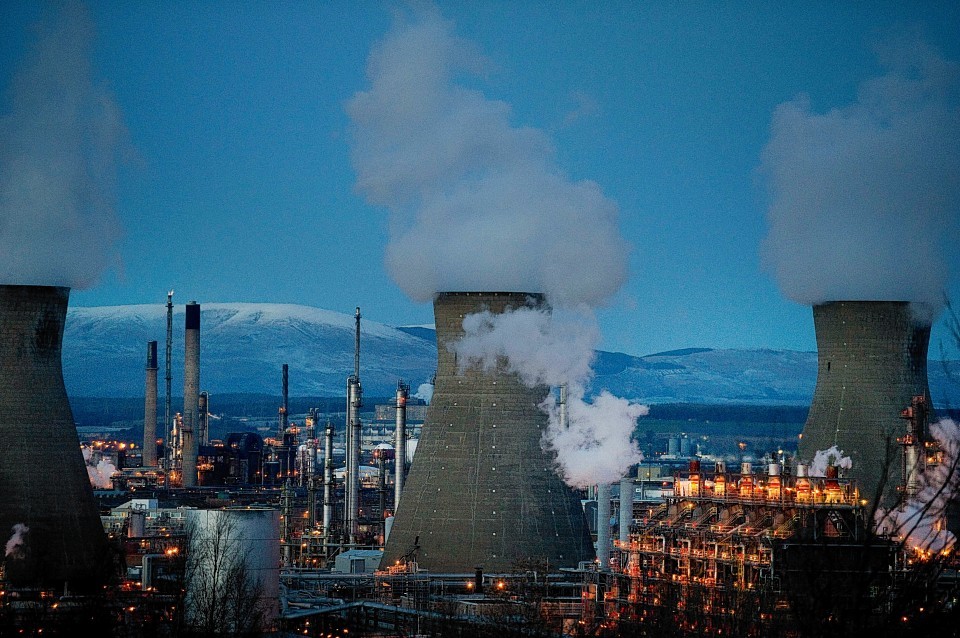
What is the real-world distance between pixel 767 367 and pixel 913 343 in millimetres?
148497

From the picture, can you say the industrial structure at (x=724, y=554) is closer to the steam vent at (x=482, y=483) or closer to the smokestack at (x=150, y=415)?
the steam vent at (x=482, y=483)

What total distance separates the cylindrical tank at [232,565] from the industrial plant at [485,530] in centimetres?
4

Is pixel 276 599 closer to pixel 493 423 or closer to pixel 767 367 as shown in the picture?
pixel 493 423

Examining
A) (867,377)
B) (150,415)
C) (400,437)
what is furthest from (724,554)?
(150,415)

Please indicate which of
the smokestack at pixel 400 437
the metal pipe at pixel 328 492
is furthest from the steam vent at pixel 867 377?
the metal pipe at pixel 328 492

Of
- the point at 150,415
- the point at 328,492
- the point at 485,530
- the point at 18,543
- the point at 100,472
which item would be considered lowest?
the point at 18,543

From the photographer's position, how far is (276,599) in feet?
101

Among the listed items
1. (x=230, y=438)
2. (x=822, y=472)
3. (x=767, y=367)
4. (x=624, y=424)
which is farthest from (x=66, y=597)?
(x=767, y=367)

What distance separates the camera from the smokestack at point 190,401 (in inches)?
2491

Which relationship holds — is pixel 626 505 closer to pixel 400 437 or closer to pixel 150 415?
pixel 400 437

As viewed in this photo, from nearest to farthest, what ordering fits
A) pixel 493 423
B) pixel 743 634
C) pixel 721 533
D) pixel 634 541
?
1. pixel 743 634
2. pixel 721 533
3. pixel 634 541
4. pixel 493 423

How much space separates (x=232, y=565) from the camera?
29938mm

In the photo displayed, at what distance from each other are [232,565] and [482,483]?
5904mm

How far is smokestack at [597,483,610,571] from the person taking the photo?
33031 millimetres
